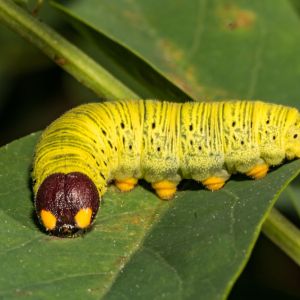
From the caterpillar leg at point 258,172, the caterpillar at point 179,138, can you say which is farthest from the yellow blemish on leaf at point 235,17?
the caterpillar leg at point 258,172

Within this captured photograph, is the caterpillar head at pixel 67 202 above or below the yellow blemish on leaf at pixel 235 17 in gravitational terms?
below

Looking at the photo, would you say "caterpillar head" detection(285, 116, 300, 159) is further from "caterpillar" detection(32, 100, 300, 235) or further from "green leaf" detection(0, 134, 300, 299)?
"green leaf" detection(0, 134, 300, 299)

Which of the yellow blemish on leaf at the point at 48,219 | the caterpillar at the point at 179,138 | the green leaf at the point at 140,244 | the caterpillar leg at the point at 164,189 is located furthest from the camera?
the caterpillar at the point at 179,138

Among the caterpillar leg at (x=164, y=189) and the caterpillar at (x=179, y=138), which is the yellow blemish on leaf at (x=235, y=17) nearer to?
the caterpillar at (x=179, y=138)

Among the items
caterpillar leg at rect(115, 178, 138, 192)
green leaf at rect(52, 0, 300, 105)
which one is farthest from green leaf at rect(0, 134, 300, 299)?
green leaf at rect(52, 0, 300, 105)

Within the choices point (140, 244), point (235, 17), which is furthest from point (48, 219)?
point (235, 17)

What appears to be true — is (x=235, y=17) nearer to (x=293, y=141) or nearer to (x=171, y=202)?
(x=293, y=141)
